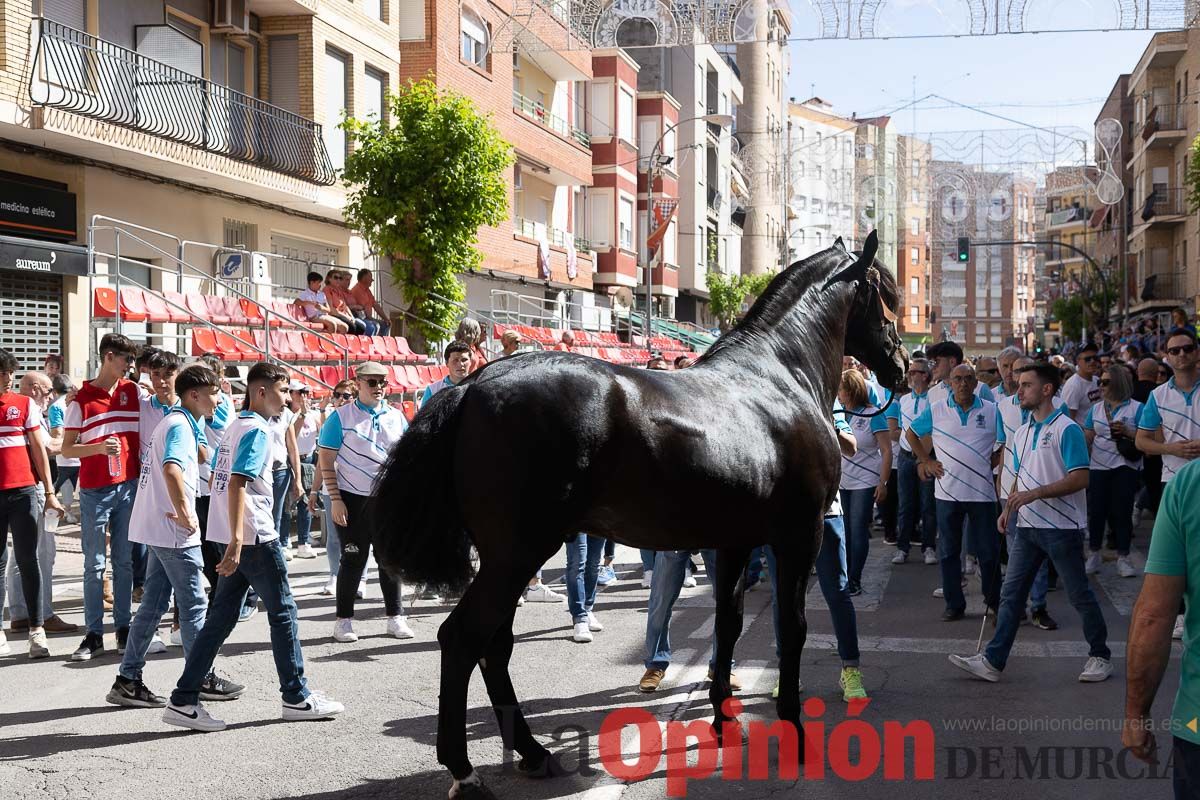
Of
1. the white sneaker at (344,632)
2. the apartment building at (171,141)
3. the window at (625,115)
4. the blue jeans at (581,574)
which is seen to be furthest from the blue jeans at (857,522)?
the window at (625,115)

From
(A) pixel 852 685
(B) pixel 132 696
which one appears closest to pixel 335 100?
(B) pixel 132 696

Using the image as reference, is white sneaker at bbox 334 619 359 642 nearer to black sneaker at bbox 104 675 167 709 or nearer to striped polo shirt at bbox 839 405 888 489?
black sneaker at bbox 104 675 167 709

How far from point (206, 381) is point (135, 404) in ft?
6.30

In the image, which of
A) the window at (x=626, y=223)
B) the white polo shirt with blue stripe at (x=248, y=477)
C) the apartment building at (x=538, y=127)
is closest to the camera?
the white polo shirt with blue stripe at (x=248, y=477)

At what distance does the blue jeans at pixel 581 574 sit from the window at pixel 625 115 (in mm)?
36726

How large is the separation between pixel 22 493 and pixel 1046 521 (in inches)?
269

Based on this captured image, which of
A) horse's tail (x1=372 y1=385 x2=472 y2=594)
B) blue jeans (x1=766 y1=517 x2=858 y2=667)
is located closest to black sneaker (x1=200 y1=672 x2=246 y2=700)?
horse's tail (x1=372 y1=385 x2=472 y2=594)

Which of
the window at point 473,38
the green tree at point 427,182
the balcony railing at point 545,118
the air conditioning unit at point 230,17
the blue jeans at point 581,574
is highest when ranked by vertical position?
the window at point 473,38

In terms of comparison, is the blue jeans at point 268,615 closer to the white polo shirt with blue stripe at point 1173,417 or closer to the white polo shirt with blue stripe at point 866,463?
the white polo shirt with blue stripe at point 866,463

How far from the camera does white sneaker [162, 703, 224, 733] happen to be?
5.97 meters

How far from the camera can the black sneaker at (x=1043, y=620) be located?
8.69 meters

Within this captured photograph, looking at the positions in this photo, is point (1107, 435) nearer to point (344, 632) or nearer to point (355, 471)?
point (355, 471)

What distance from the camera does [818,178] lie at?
126 feet

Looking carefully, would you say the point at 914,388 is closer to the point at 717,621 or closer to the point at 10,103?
the point at 717,621
